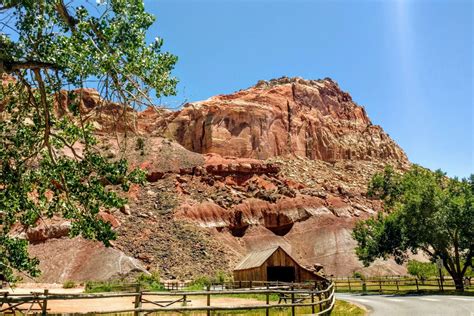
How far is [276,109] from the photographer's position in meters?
128

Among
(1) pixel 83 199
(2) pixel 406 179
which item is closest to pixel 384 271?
(2) pixel 406 179

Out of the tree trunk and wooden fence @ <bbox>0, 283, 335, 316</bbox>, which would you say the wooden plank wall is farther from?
wooden fence @ <bbox>0, 283, 335, 316</bbox>

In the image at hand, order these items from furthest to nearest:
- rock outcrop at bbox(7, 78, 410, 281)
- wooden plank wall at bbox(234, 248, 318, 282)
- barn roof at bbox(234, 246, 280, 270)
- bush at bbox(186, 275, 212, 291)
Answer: rock outcrop at bbox(7, 78, 410, 281) < barn roof at bbox(234, 246, 280, 270) < wooden plank wall at bbox(234, 248, 318, 282) < bush at bbox(186, 275, 212, 291)

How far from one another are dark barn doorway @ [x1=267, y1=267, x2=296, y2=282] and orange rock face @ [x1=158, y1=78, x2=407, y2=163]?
6763cm

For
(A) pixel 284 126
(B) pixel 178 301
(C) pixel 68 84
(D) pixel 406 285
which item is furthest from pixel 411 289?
(A) pixel 284 126

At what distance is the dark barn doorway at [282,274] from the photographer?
46053mm

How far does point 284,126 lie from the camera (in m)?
125

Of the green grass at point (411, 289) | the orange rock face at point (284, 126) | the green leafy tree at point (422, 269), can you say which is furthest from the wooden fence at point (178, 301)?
the orange rock face at point (284, 126)

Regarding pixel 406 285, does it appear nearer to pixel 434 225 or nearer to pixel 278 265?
pixel 434 225

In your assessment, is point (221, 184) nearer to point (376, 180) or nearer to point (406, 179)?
point (376, 180)

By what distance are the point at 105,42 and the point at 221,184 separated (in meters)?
84.7

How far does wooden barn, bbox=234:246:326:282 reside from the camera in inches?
1738

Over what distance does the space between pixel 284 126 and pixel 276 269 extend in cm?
8185

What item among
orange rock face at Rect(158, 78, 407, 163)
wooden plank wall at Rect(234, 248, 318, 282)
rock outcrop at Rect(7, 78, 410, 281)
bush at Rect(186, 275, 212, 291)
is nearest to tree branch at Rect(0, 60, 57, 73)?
rock outcrop at Rect(7, 78, 410, 281)
